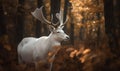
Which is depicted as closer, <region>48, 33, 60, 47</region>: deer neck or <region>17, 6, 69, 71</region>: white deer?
<region>17, 6, 69, 71</region>: white deer

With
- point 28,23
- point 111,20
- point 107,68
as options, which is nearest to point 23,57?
point 111,20

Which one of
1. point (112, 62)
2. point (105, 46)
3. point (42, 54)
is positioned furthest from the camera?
point (42, 54)

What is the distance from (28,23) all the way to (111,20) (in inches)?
911

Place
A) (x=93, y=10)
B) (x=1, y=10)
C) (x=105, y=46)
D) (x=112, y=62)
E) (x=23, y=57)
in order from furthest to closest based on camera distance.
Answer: (x=93, y=10) < (x=23, y=57) < (x=1, y=10) < (x=105, y=46) < (x=112, y=62)

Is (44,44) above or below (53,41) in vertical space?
below

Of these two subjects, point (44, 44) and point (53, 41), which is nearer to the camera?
point (53, 41)

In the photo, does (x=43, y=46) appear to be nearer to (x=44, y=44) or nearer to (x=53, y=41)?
(x=44, y=44)

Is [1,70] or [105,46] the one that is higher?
[105,46]

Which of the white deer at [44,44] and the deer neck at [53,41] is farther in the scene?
the deer neck at [53,41]

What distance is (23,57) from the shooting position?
508 inches

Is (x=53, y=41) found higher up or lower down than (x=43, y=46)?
higher up

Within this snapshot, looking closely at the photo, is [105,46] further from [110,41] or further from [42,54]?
[42,54]

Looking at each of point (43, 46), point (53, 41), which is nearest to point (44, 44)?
point (43, 46)

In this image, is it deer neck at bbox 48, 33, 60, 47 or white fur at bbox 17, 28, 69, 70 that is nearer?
white fur at bbox 17, 28, 69, 70
